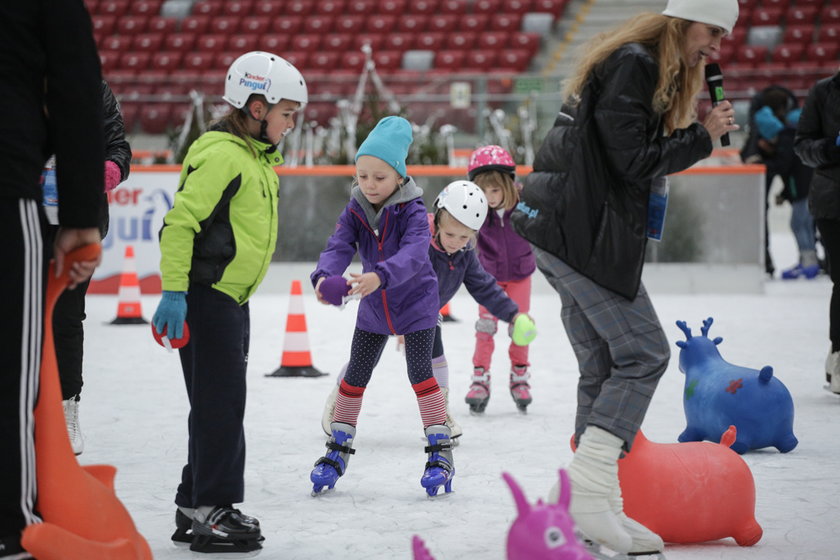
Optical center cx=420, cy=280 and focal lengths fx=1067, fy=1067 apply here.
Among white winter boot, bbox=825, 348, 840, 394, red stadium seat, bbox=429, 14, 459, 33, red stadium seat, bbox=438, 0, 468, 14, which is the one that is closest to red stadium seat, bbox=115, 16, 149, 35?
red stadium seat, bbox=429, 14, 459, 33

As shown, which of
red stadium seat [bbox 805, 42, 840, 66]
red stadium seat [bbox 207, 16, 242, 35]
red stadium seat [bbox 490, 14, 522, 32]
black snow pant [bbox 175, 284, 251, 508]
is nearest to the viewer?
black snow pant [bbox 175, 284, 251, 508]

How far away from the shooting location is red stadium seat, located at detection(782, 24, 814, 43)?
19531 millimetres

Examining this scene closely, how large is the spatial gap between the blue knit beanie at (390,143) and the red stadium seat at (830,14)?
18.3 m

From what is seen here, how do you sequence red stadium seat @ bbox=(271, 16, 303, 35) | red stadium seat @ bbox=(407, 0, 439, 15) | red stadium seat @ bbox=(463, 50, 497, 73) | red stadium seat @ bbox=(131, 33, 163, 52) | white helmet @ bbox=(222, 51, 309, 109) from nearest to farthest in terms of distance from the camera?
white helmet @ bbox=(222, 51, 309, 109) < red stadium seat @ bbox=(463, 50, 497, 73) < red stadium seat @ bbox=(131, 33, 163, 52) < red stadium seat @ bbox=(271, 16, 303, 35) < red stadium seat @ bbox=(407, 0, 439, 15)

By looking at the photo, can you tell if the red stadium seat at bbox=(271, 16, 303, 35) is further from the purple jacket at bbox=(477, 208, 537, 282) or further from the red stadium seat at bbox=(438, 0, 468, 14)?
the purple jacket at bbox=(477, 208, 537, 282)

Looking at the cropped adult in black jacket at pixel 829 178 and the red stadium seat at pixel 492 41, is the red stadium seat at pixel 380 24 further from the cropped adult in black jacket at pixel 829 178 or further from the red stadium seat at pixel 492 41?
the cropped adult in black jacket at pixel 829 178

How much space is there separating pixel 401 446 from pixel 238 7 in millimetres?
20433

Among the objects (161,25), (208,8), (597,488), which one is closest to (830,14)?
(208,8)

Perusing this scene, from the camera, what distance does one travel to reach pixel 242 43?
2173 cm

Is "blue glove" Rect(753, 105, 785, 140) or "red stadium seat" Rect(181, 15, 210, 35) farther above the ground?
"blue glove" Rect(753, 105, 785, 140)

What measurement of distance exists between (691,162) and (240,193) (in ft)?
4.20

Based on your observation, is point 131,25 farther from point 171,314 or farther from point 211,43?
point 171,314

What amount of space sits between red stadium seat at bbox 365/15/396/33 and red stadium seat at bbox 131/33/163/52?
14.3ft

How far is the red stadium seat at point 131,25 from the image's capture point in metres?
23.0
